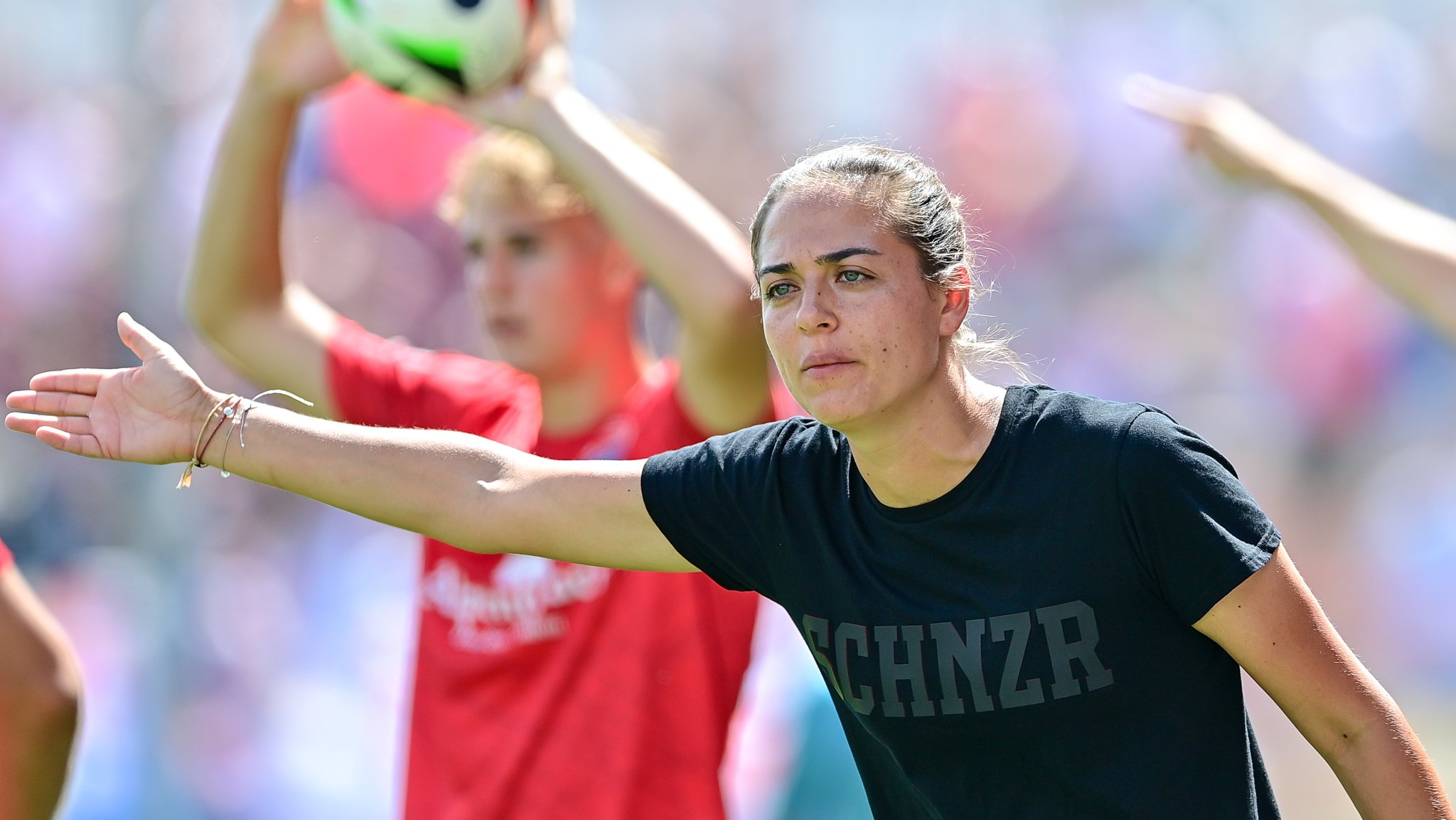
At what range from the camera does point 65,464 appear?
8398 mm

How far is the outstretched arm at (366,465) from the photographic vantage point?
246 cm

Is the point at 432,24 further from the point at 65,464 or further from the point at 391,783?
the point at 65,464

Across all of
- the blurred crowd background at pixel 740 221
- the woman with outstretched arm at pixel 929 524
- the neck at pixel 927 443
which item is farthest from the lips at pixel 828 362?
the blurred crowd background at pixel 740 221

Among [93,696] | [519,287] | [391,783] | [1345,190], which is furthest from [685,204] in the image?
[93,696]

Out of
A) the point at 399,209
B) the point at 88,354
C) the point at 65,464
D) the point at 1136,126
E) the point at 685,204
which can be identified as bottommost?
the point at 685,204

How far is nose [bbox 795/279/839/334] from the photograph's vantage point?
2234 millimetres

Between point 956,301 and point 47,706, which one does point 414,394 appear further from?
point 956,301

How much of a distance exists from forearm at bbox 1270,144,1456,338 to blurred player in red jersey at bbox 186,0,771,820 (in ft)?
4.51

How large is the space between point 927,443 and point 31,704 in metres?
1.82

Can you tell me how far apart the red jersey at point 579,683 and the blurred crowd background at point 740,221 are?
1.99 metres

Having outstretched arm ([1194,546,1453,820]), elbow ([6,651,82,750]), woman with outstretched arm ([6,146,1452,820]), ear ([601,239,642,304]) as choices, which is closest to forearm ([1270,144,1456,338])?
woman with outstretched arm ([6,146,1452,820])

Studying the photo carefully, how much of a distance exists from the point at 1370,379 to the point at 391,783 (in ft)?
21.7

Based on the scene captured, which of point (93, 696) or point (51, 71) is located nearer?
point (93, 696)

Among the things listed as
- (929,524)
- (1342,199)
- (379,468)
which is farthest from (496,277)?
(1342,199)
